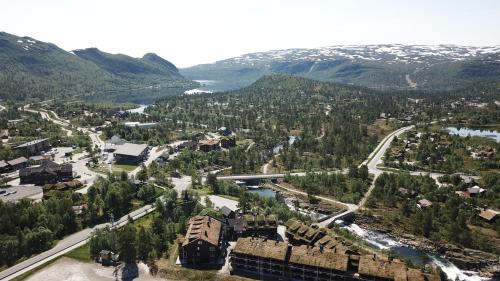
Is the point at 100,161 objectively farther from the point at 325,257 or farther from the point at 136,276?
the point at 325,257

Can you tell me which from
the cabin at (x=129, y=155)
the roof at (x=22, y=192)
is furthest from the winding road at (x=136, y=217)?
the roof at (x=22, y=192)

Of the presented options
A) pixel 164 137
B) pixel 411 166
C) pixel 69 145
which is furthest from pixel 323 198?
pixel 69 145

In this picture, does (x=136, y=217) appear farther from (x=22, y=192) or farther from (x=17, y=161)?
(x=17, y=161)

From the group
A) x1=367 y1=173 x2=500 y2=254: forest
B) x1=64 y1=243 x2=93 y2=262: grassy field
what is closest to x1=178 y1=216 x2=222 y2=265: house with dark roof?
x1=64 y1=243 x2=93 y2=262: grassy field

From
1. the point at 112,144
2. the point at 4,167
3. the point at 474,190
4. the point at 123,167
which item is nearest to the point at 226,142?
the point at 112,144

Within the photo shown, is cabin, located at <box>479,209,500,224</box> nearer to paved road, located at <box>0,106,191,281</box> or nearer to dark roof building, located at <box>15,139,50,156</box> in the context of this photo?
paved road, located at <box>0,106,191,281</box>

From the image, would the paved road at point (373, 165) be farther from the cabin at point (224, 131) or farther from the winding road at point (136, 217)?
the cabin at point (224, 131)
